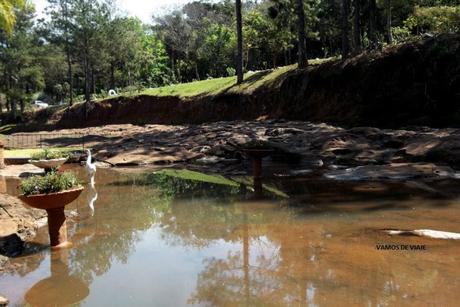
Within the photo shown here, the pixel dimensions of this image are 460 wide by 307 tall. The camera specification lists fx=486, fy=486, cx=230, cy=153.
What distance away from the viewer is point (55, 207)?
306 inches

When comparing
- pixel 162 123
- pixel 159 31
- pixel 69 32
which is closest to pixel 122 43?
pixel 69 32

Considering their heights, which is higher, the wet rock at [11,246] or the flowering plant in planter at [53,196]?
the flowering plant in planter at [53,196]

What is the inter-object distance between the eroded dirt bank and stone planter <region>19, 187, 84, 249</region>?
50.6 feet

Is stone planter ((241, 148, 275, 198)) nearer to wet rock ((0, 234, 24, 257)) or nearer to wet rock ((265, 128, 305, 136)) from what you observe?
wet rock ((0, 234, 24, 257))

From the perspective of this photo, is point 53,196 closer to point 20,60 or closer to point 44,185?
point 44,185

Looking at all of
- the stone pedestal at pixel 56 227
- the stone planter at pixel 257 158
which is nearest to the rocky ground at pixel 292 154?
the stone pedestal at pixel 56 227

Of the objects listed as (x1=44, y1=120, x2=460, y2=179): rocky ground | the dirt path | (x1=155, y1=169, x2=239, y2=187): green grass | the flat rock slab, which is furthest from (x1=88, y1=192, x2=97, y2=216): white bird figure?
the flat rock slab

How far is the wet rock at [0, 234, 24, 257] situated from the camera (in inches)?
298

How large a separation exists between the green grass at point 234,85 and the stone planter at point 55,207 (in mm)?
22180

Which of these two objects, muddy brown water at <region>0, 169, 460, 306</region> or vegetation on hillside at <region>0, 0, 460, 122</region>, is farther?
vegetation on hillside at <region>0, 0, 460, 122</region>

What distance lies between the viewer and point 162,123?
37906 millimetres

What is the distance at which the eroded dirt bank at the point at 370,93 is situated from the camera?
19.7m

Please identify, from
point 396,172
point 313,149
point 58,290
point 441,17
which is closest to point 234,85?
point 441,17

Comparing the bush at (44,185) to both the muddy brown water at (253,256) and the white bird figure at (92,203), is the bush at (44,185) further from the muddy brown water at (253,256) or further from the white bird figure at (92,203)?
the white bird figure at (92,203)
